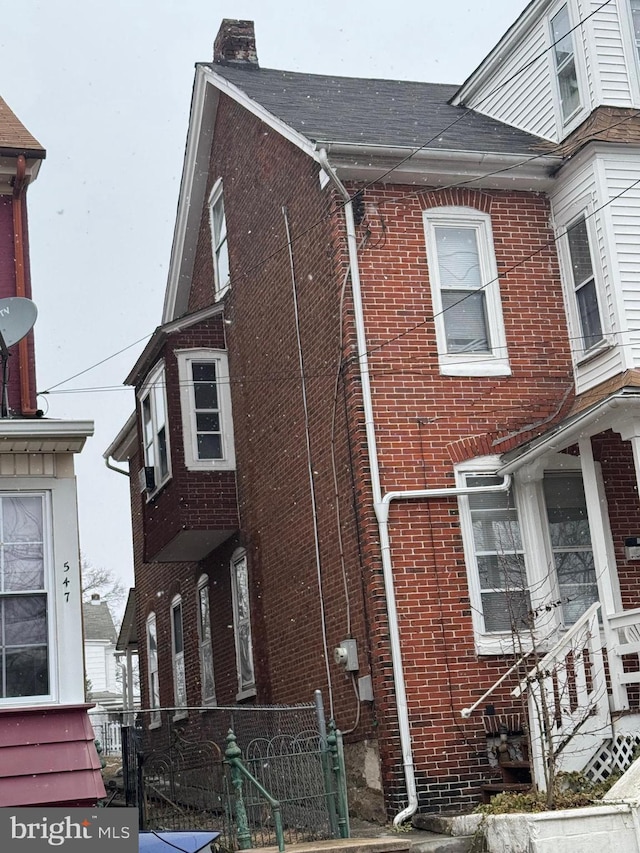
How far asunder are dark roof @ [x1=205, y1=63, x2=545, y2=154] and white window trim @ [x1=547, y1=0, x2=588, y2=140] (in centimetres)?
43

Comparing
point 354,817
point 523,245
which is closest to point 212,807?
point 354,817

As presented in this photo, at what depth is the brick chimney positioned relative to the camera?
19.4m

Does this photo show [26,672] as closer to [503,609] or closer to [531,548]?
[503,609]

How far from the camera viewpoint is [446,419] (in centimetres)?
1313

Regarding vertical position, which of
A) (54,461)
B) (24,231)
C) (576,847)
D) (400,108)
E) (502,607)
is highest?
(400,108)

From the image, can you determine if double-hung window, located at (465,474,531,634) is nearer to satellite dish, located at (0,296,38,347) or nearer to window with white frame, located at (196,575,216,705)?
satellite dish, located at (0,296,38,347)

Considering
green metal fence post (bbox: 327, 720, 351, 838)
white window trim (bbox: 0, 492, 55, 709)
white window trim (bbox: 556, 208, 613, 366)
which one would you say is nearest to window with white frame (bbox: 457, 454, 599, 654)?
white window trim (bbox: 556, 208, 613, 366)

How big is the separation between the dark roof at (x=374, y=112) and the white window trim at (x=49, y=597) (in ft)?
17.9

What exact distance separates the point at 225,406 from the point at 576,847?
9483 mm

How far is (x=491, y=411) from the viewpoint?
13.3m

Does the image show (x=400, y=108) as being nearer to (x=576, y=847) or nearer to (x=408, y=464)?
(x=408, y=464)

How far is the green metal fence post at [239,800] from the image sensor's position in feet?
34.1

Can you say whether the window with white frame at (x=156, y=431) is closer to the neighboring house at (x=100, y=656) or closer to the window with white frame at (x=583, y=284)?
the window with white frame at (x=583, y=284)

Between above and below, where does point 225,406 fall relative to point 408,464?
above
